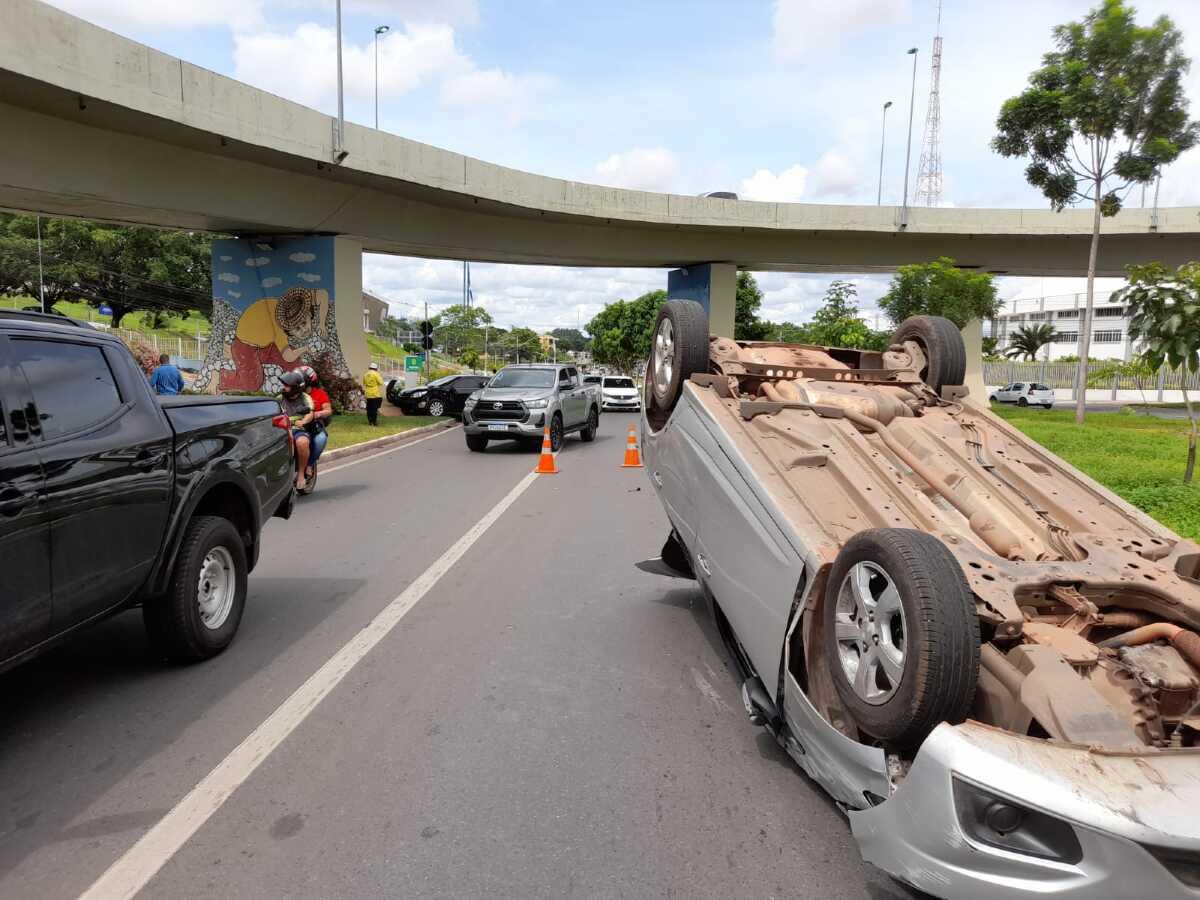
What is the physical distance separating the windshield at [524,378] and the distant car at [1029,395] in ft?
106

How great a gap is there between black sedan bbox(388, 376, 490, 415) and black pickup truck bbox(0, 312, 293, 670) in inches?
807

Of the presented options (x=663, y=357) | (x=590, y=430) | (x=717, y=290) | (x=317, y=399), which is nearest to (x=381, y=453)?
(x=590, y=430)

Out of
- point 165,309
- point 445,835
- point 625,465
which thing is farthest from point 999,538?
point 165,309

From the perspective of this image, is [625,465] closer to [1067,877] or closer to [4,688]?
[4,688]

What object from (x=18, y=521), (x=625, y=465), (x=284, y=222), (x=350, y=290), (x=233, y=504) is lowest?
(x=625, y=465)

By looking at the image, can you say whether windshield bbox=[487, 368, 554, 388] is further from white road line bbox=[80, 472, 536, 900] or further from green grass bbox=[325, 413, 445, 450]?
white road line bbox=[80, 472, 536, 900]

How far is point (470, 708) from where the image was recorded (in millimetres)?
4105

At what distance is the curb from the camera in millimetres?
14758

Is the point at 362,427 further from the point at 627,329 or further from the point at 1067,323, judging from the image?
the point at 1067,323

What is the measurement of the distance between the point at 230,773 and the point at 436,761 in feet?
2.79

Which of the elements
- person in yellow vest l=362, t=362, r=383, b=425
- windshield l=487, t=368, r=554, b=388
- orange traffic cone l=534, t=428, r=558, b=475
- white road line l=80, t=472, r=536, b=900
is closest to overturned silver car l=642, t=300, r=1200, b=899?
white road line l=80, t=472, r=536, b=900

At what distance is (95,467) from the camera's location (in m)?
3.64

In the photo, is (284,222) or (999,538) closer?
(999,538)

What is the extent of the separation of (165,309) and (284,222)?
3408cm
